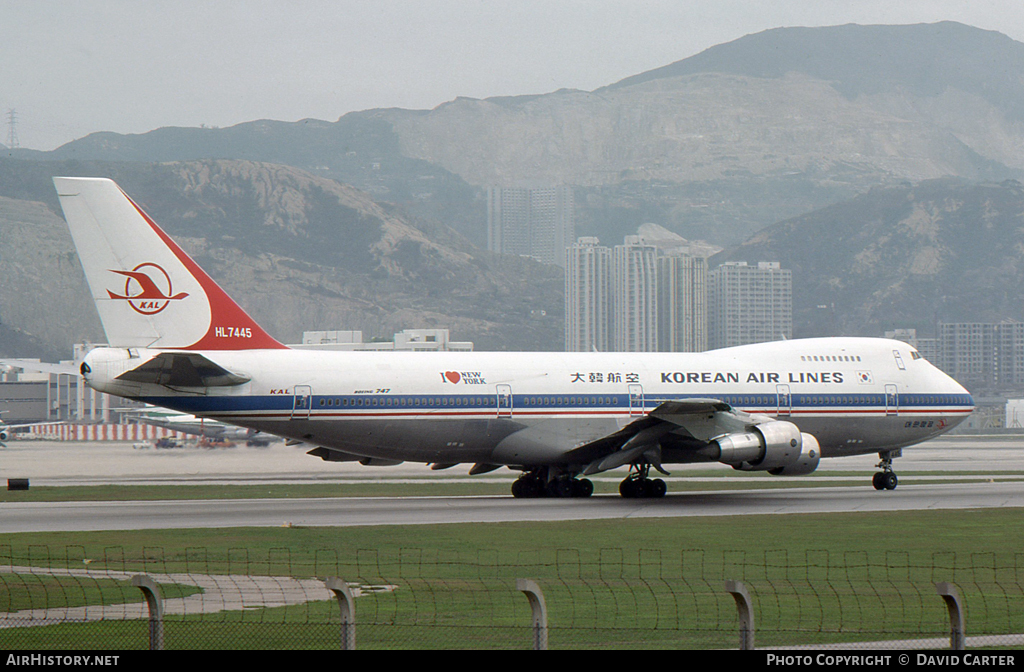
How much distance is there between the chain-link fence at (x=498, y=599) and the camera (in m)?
14.5

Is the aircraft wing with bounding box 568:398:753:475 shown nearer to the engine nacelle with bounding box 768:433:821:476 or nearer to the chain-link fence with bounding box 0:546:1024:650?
the engine nacelle with bounding box 768:433:821:476

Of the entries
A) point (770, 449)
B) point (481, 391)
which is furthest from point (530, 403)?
point (770, 449)

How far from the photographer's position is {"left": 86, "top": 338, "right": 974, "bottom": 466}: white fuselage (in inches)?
1391

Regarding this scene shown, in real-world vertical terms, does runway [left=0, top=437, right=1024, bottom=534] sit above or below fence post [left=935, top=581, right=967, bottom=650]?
below

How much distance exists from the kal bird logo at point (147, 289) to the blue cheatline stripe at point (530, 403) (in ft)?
9.11

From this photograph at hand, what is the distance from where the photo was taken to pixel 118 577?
68.0 ft

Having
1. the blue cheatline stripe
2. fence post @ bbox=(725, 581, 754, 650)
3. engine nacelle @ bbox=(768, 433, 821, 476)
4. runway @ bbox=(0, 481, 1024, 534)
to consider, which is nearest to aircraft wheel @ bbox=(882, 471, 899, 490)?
runway @ bbox=(0, 481, 1024, 534)

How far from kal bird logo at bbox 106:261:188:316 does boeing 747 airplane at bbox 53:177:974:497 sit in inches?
1.5

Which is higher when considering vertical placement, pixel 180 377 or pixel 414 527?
pixel 180 377

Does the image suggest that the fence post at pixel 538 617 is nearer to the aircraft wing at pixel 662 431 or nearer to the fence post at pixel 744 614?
the fence post at pixel 744 614

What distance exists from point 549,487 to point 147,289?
546 inches

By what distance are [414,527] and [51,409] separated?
166899 millimetres
